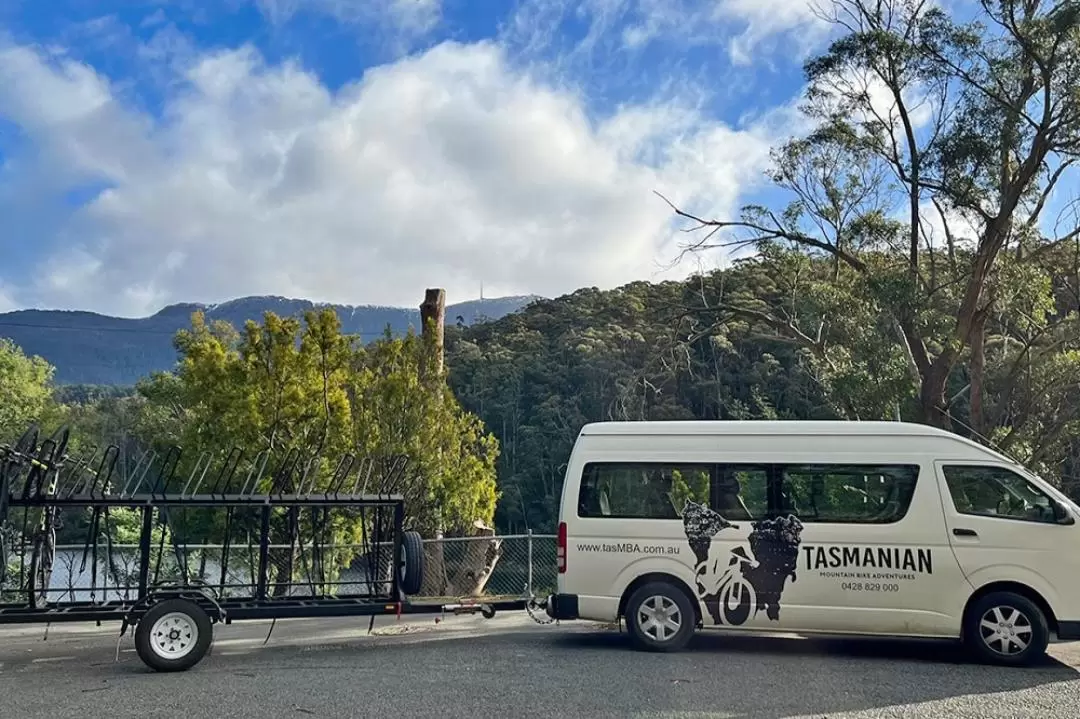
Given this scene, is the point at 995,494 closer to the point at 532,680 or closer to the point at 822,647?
the point at 822,647

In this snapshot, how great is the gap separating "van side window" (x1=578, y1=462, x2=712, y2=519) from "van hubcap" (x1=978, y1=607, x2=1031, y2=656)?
259cm

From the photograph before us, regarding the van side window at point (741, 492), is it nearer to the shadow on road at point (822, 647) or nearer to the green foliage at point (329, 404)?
the shadow on road at point (822, 647)

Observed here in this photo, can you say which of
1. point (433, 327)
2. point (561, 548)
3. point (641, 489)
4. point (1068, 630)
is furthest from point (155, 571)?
point (1068, 630)

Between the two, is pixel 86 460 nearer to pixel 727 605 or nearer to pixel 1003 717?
pixel 727 605

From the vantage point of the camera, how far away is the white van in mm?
8164

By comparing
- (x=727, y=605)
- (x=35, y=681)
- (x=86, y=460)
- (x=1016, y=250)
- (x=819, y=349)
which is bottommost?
(x=35, y=681)

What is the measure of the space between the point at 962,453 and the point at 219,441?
10.0 metres

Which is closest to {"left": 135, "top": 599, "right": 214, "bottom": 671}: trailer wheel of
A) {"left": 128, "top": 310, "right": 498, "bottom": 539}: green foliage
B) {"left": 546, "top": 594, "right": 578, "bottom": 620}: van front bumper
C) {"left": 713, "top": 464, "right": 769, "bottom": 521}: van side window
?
{"left": 546, "top": 594, "right": 578, "bottom": 620}: van front bumper

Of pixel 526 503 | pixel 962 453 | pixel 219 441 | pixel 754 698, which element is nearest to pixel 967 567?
pixel 962 453

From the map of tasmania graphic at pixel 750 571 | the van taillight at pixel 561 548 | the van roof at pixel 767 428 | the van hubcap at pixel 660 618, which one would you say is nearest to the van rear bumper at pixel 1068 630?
the van roof at pixel 767 428

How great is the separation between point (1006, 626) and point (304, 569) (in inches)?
266

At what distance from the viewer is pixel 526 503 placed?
3422 cm

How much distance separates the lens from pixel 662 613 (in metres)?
8.65

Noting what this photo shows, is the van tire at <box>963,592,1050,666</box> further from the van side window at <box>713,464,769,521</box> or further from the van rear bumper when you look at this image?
the van side window at <box>713,464,769,521</box>
